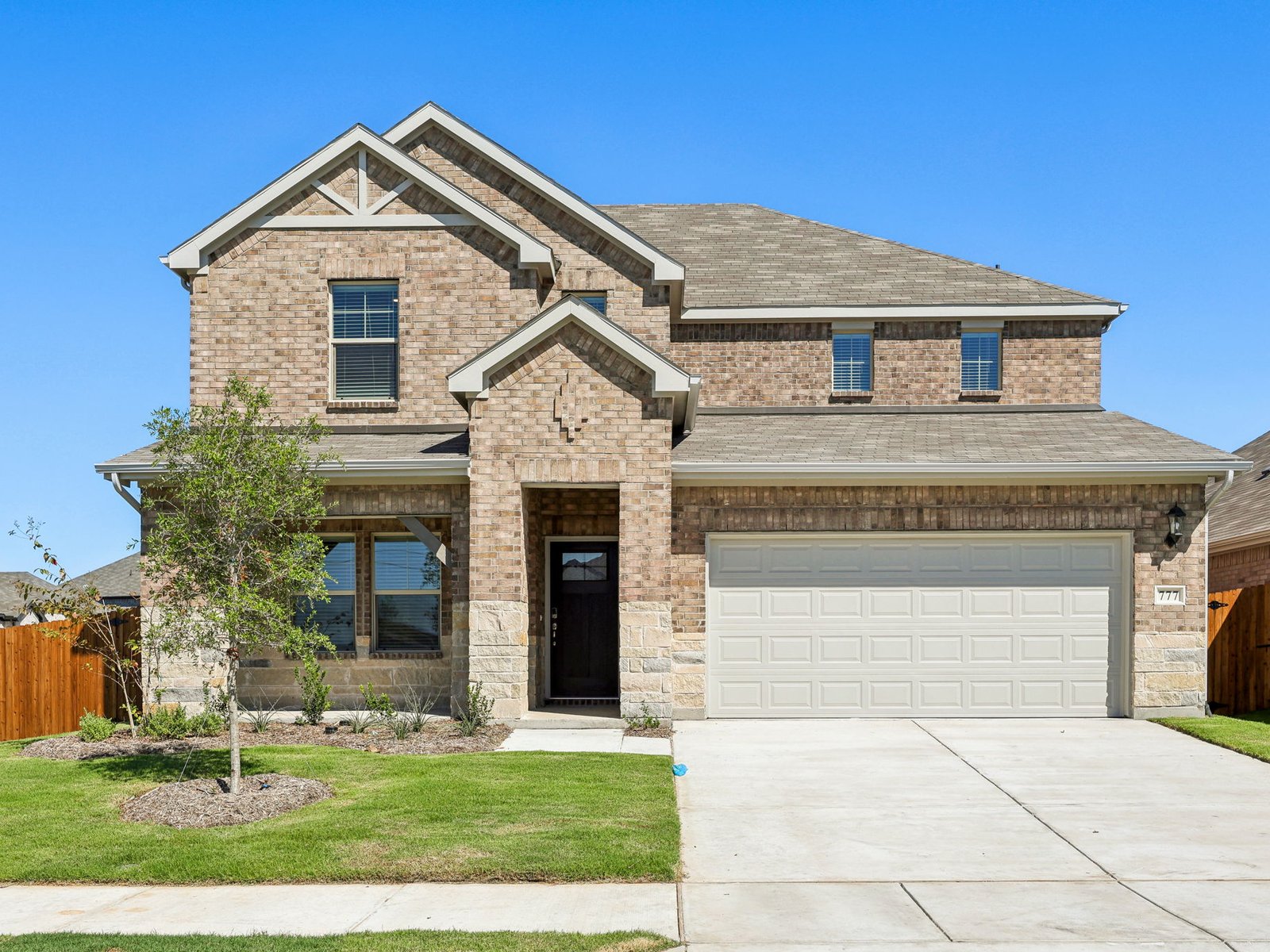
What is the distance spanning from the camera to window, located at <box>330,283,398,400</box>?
17156 mm

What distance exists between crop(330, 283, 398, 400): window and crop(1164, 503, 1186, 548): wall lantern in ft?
37.2

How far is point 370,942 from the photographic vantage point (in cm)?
648

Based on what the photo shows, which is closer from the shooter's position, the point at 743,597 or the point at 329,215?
the point at 743,597

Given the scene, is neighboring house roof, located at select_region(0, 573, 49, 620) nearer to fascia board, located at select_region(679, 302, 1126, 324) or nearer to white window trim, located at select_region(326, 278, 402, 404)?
white window trim, located at select_region(326, 278, 402, 404)

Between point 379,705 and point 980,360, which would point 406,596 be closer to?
point 379,705

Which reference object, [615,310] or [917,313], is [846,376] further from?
[615,310]

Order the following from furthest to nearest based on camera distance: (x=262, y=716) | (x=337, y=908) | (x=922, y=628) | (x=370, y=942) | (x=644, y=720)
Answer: (x=922, y=628) < (x=262, y=716) < (x=644, y=720) < (x=337, y=908) < (x=370, y=942)

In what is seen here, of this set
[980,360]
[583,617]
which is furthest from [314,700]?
[980,360]

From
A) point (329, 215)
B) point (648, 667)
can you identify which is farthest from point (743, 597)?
point (329, 215)

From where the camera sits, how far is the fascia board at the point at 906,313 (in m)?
19.1

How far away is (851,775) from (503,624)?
512 cm

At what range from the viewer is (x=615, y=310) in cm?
1806

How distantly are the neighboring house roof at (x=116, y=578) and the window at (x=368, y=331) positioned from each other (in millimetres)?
19151

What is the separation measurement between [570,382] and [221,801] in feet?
22.3
